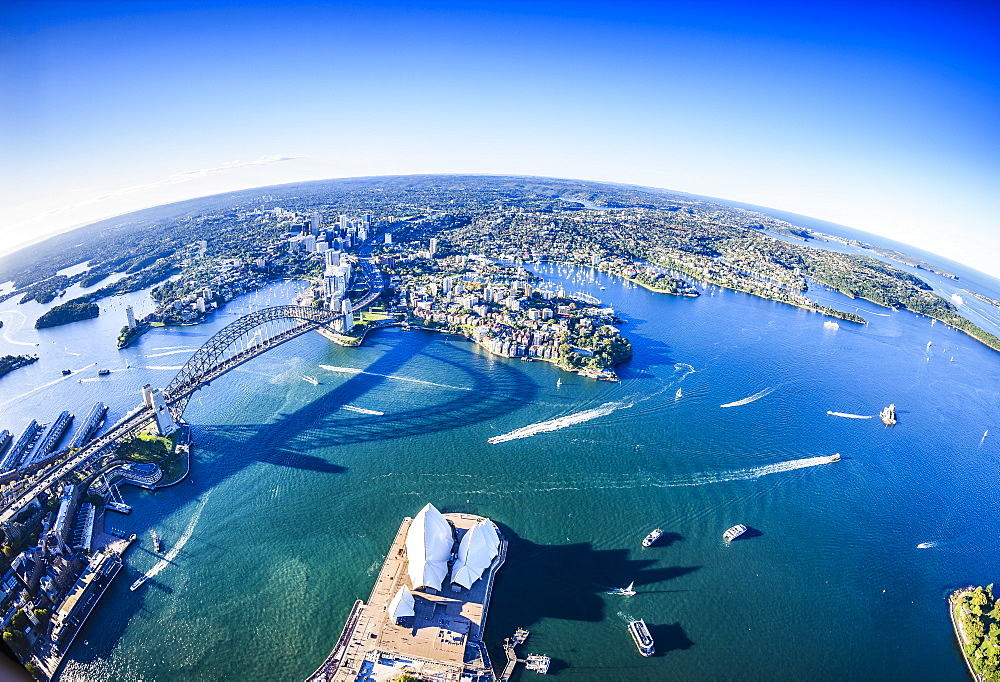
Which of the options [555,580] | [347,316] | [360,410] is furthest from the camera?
[347,316]

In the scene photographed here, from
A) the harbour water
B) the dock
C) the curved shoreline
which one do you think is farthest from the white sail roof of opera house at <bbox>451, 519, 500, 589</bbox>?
the curved shoreline

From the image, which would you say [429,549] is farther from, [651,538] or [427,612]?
[651,538]

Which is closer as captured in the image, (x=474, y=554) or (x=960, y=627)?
(x=474, y=554)

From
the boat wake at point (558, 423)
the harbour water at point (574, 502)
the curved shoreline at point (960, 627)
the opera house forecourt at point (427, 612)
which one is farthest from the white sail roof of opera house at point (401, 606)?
the curved shoreline at point (960, 627)

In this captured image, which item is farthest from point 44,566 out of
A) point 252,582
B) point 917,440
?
point 917,440

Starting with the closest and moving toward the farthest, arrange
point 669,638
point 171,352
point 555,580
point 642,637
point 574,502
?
point 642,637 → point 669,638 → point 555,580 → point 574,502 → point 171,352

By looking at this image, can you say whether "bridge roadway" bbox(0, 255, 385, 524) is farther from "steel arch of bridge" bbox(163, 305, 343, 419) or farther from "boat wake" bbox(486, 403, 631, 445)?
"boat wake" bbox(486, 403, 631, 445)

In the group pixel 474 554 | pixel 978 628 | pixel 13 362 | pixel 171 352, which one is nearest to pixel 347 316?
pixel 171 352
